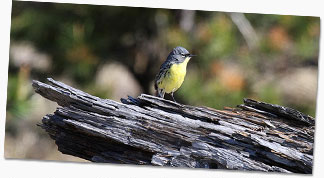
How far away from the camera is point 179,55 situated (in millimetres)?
3881

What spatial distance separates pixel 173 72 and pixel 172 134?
0.47m

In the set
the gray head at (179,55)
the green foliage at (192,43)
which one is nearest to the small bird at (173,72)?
the gray head at (179,55)

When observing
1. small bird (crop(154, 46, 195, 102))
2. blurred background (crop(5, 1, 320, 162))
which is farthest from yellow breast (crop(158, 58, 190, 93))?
blurred background (crop(5, 1, 320, 162))

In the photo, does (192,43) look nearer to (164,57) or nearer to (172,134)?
(164,57)

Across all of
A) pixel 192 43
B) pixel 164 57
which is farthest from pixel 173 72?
pixel 164 57

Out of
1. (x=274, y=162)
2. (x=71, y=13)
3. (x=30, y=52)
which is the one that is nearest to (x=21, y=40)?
(x=30, y=52)

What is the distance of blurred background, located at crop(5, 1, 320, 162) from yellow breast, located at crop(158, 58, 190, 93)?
0.20 m

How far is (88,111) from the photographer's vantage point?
11.7 ft

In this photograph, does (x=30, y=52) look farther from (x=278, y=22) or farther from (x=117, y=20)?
(x=278, y=22)

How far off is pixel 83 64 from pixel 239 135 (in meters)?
1.34

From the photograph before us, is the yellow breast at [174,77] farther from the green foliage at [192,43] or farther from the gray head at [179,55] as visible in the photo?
the green foliage at [192,43]

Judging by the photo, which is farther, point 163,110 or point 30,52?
point 30,52

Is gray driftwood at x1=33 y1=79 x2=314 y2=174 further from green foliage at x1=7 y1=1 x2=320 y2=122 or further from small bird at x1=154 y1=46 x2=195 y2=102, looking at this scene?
green foliage at x1=7 y1=1 x2=320 y2=122

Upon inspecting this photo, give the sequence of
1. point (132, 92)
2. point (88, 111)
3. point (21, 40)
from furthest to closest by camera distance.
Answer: point (132, 92) < point (21, 40) < point (88, 111)
